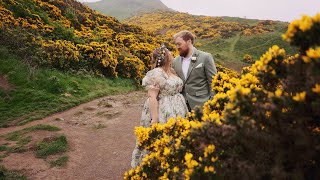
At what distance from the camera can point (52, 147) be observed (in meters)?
7.42

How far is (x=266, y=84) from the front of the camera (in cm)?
241

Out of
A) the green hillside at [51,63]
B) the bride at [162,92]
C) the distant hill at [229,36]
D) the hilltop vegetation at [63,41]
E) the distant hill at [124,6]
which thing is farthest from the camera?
the distant hill at [124,6]

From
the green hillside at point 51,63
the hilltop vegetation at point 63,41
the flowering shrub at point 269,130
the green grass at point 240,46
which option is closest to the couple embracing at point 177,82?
the flowering shrub at point 269,130

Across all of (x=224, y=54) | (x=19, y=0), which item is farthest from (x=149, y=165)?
(x=224, y=54)

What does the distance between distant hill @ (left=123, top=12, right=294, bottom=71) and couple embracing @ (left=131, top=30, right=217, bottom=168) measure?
22569 millimetres

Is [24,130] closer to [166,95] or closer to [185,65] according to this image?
[166,95]

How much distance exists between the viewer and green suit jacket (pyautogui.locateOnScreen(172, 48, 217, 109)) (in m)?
4.68

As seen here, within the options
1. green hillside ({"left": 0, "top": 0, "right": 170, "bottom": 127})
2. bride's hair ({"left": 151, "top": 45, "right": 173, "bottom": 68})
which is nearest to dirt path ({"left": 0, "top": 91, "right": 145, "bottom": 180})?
green hillside ({"left": 0, "top": 0, "right": 170, "bottom": 127})

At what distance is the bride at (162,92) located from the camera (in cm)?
445

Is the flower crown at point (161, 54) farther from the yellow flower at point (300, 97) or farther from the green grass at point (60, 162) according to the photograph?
the green grass at point (60, 162)

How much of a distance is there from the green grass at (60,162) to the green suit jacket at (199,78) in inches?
142

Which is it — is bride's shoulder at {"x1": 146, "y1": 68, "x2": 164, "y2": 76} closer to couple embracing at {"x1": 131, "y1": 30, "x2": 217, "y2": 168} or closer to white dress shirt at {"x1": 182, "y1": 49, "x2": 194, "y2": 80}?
couple embracing at {"x1": 131, "y1": 30, "x2": 217, "y2": 168}

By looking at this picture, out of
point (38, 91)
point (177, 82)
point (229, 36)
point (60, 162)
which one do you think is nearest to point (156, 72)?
point (177, 82)

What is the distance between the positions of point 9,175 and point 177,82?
390cm
